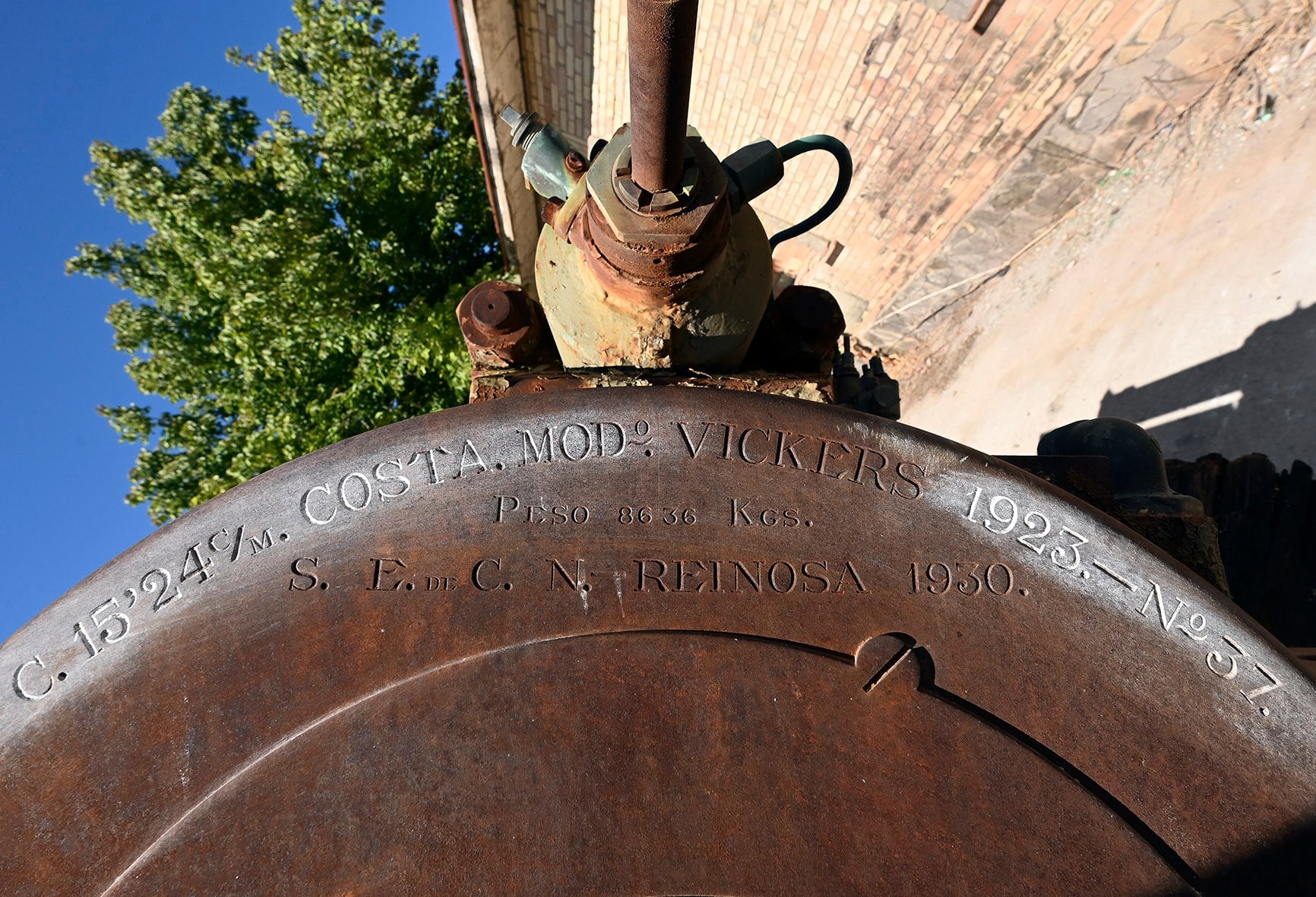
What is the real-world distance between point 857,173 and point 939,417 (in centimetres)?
252

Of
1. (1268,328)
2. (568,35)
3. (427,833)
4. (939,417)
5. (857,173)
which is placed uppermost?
(568,35)

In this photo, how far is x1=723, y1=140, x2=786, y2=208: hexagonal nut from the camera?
8.82 feet

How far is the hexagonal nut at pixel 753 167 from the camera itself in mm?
2689

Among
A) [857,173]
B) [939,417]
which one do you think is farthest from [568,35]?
[939,417]

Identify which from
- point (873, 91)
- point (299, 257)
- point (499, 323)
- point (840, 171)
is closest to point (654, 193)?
point (499, 323)

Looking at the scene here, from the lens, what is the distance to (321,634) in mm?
1822

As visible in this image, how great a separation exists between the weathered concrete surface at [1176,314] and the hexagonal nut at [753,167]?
10.9 feet

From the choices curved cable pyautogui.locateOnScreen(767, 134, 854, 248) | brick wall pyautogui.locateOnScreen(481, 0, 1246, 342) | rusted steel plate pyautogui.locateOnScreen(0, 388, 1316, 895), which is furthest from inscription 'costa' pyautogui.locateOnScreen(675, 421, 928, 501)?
brick wall pyautogui.locateOnScreen(481, 0, 1246, 342)

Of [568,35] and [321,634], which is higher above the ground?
[568,35]

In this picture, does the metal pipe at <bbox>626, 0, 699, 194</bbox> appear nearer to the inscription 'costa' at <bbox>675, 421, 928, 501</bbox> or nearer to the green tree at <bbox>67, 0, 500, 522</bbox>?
the inscription 'costa' at <bbox>675, 421, 928, 501</bbox>

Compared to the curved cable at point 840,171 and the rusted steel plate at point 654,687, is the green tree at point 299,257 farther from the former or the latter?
the rusted steel plate at point 654,687

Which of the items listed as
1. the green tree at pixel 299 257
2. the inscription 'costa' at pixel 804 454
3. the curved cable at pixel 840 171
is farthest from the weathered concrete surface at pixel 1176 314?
the green tree at pixel 299 257

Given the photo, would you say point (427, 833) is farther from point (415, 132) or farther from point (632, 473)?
point (415, 132)

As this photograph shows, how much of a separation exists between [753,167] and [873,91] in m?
4.99
